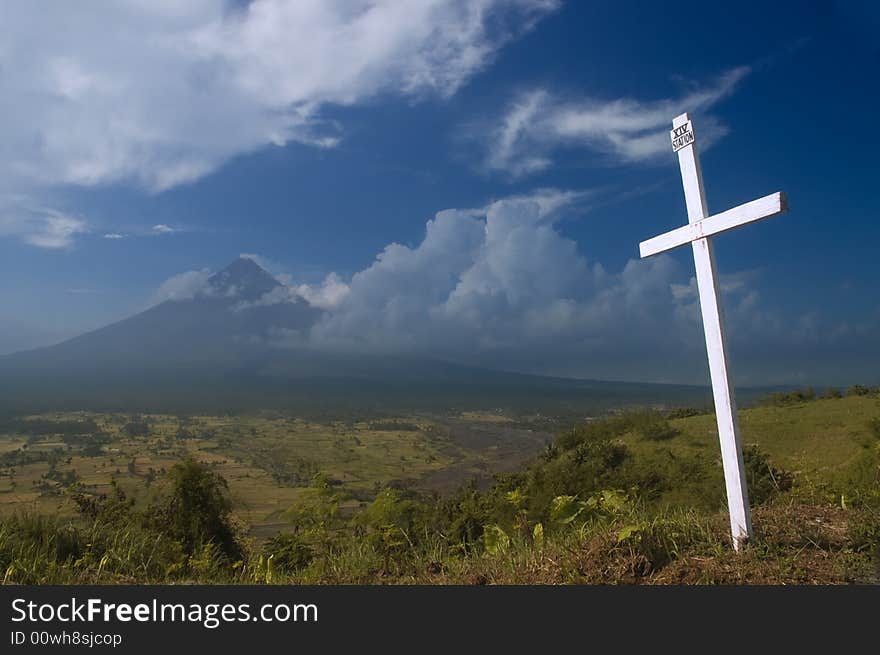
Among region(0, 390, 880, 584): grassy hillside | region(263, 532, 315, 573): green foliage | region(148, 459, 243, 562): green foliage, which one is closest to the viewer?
region(0, 390, 880, 584): grassy hillside

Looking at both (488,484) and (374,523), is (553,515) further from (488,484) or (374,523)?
(488,484)

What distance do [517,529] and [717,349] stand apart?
11.9 feet

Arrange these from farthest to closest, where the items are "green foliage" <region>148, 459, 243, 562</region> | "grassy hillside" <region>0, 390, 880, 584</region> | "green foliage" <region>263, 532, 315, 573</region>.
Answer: "green foliage" <region>148, 459, 243, 562</region>, "green foliage" <region>263, 532, 315, 573</region>, "grassy hillside" <region>0, 390, 880, 584</region>

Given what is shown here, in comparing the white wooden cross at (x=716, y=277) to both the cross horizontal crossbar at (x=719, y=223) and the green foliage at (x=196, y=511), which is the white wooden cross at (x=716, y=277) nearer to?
the cross horizontal crossbar at (x=719, y=223)

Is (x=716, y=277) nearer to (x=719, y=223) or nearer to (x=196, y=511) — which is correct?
(x=719, y=223)

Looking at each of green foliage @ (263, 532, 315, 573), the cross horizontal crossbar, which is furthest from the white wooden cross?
green foliage @ (263, 532, 315, 573)

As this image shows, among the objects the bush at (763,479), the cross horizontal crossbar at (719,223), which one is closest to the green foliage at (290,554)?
the cross horizontal crossbar at (719,223)

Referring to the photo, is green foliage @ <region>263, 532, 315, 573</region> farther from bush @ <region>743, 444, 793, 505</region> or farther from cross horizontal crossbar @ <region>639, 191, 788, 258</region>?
bush @ <region>743, 444, 793, 505</region>

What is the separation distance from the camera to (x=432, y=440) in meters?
27.9

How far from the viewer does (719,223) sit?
6.66m

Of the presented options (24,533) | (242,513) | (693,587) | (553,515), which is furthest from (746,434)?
(24,533)

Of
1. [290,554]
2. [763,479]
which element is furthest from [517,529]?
[763,479]

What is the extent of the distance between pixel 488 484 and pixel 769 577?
994cm

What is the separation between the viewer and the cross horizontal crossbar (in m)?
6.08
